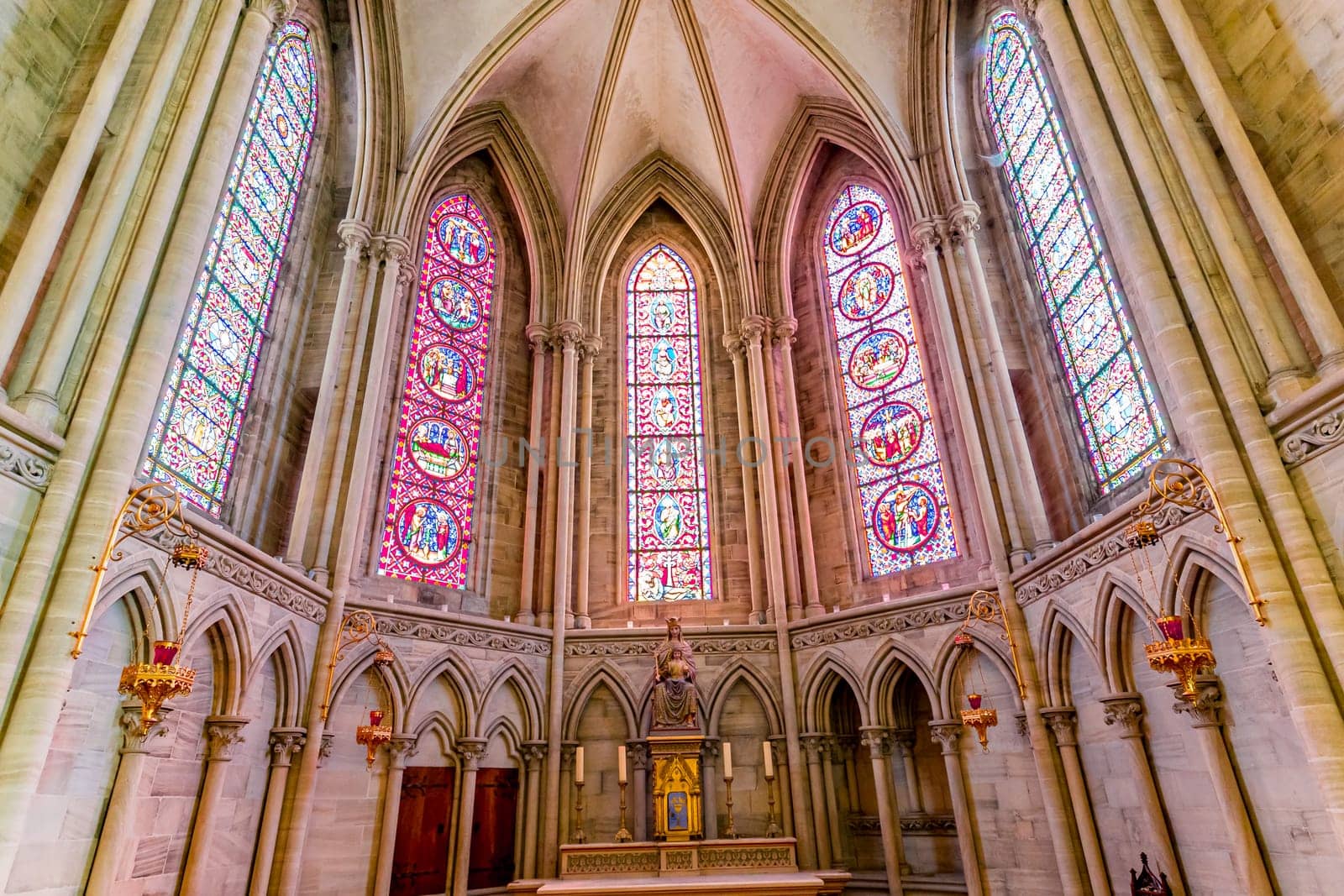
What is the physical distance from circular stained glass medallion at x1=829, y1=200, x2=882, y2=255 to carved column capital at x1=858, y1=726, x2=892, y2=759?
8.71m

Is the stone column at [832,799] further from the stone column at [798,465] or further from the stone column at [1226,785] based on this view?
the stone column at [1226,785]

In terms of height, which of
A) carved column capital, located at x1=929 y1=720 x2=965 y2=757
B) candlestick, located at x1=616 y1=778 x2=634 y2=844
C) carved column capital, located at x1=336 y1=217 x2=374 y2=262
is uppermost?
carved column capital, located at x1=336 y1=217 x2=374 y2=262

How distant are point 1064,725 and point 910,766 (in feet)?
10.5

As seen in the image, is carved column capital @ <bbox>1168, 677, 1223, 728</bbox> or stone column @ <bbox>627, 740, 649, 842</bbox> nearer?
carved column capital @ <bbox>1168, 677, 1223, 728</bbox>

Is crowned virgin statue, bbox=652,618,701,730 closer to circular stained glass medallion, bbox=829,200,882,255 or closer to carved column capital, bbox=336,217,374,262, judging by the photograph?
carved column capital, bbox=336,217,374,262

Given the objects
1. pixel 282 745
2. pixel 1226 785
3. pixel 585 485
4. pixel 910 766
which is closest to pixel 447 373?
pixel 585 485

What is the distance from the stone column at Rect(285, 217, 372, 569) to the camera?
423 inches

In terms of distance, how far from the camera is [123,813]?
6730mm

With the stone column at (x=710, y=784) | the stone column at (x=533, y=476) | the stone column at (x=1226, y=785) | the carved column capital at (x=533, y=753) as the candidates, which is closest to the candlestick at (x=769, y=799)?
the stone column at (x=710, y=784)

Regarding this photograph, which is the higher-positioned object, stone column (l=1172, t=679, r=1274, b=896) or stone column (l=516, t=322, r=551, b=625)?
stone column (l=516, t=322, r=551, b=625)

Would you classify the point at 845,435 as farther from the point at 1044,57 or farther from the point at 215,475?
the point at 215,475

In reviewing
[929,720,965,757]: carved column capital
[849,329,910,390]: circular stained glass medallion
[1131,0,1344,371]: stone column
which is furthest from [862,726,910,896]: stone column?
[1131,0,1344,371]: stone column

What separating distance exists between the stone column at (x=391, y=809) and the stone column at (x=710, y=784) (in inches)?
165

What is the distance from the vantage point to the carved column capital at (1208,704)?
22.6 ft
